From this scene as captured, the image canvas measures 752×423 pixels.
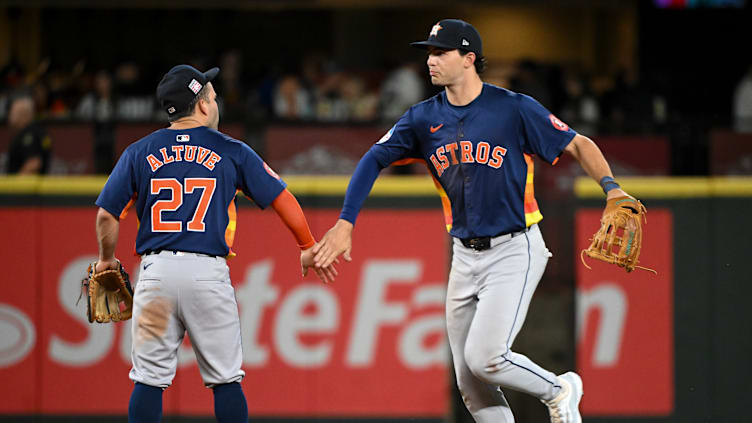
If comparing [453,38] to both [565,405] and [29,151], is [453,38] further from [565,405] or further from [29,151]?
[29,151]

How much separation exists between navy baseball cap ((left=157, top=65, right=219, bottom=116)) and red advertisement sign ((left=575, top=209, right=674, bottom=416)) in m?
3.10

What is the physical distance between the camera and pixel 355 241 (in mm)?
7023

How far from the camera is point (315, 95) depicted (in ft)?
40.1

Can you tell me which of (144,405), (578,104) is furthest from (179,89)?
(578,104)

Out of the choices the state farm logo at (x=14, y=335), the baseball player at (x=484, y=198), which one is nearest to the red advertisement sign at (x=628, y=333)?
the baseball player at (x=484, y=198)

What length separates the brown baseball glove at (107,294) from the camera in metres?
5.20

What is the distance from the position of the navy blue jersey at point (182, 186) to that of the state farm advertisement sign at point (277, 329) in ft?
6.59

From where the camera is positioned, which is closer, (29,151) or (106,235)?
(106,235)

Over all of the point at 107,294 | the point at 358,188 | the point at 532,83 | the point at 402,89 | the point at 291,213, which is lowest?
the point at 107,294

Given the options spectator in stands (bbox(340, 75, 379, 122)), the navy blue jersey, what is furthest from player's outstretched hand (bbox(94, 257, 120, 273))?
spectator in stands (bbox(340, 75, 379, 122))

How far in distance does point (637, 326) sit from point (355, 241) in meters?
2.00

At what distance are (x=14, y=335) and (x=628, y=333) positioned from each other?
13.6 feet

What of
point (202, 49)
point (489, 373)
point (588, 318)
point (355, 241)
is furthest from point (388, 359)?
point (202, 49)

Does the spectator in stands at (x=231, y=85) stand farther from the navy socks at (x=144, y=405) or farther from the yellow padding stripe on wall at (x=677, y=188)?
the navy socks at (x=144, y=405)
